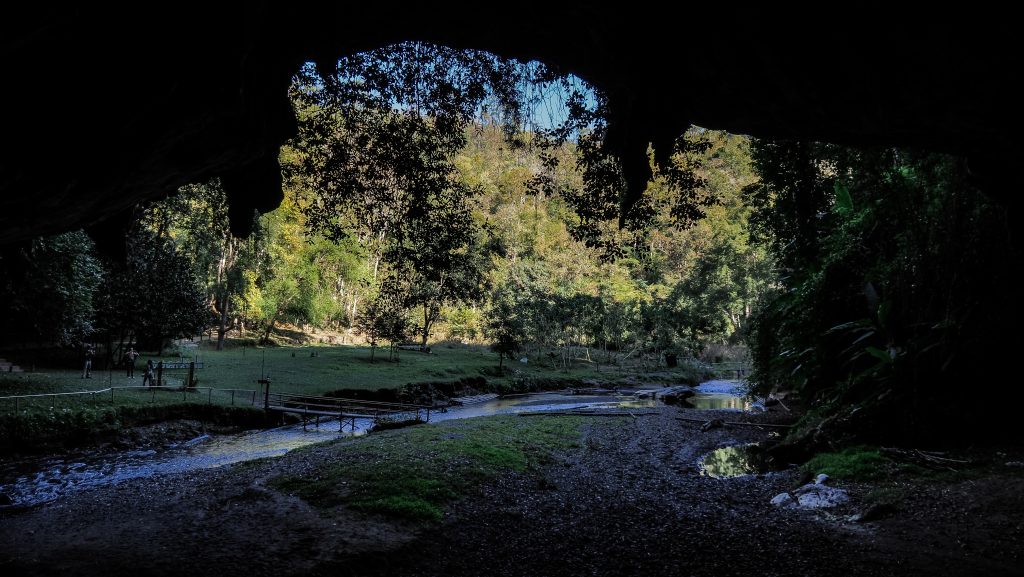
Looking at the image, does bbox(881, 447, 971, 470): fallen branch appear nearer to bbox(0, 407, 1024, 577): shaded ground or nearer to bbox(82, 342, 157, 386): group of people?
bbox(0, 407, 1024, 577): shaded ground

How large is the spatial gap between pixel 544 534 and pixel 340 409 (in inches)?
617

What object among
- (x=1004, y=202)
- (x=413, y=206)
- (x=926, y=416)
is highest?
(x=413, y=206)

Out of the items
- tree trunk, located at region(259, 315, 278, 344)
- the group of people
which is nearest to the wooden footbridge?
the group of people

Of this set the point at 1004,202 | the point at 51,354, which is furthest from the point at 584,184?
the point at 51,354

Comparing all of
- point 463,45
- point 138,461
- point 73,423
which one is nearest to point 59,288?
point 73,423

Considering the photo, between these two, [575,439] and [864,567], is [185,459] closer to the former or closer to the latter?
[575,439]

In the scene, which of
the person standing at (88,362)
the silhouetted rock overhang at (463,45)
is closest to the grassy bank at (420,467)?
the silhouetted rock overhang at (463,45)

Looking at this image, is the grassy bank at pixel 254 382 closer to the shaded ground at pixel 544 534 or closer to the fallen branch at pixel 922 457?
the shaded ground at pixel 544 534

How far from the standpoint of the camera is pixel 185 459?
A: 1427cm

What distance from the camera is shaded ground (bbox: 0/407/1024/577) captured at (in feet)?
16.6

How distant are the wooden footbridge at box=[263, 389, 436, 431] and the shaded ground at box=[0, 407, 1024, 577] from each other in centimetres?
1125

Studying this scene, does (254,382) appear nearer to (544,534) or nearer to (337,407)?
(337,407)

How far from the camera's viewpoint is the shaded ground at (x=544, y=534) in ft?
16.6

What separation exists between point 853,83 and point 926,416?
717 cm
